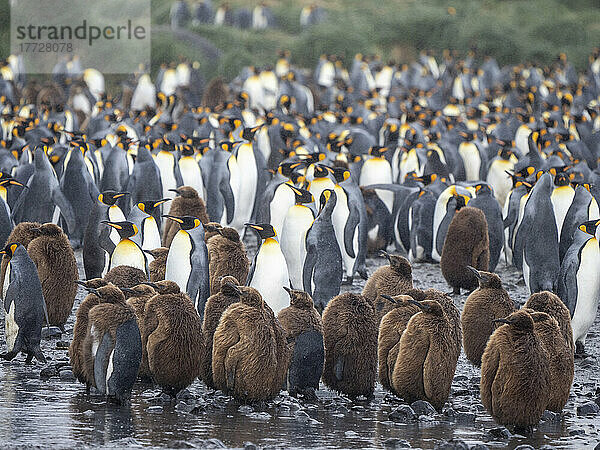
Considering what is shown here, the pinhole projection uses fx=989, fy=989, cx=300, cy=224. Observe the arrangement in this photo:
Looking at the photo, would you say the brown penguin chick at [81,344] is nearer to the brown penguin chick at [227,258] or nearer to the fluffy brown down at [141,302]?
the fluffy brown down at [141,302]

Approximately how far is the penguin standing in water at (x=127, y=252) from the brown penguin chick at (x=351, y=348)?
6.45ft

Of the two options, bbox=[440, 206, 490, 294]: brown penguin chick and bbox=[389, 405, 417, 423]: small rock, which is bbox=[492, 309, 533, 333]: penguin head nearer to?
bbox=[389, 405, 417, 423]: small rock

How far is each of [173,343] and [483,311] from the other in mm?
1972

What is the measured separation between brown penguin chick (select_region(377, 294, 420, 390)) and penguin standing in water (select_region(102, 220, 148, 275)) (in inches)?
85.0

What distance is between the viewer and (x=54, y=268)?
6.83m

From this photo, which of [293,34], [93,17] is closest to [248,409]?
[93,17]

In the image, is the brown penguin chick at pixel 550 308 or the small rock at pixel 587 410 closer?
the small rock at pixel 587 410

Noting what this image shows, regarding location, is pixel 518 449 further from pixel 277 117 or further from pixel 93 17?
pixel 93 17

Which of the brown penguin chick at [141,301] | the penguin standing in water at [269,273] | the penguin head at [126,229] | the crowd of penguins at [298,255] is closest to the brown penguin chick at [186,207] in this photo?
the crowd of penguins at [298,255]

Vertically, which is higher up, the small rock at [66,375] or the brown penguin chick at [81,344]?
the brown penguin chick at [81,344]

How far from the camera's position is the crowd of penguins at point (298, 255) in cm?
542

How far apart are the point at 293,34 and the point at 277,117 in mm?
16263

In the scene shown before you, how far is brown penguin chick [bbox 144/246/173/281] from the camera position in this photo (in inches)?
277

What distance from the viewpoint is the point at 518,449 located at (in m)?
4.80
